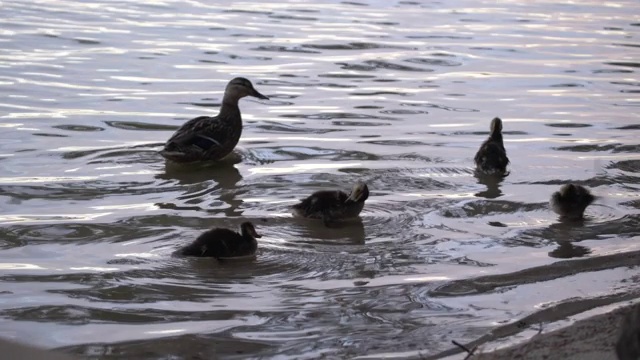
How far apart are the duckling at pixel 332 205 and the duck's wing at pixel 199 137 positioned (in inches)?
67.3

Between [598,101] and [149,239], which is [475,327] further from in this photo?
[598,101]

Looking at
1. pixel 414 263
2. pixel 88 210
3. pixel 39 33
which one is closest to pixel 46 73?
pixel 39 33

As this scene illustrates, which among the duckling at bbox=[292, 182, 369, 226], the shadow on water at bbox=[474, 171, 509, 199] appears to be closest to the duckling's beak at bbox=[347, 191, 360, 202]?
the duckling at bbox=[292, 182, 369, 226]

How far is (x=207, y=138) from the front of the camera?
8.97 metres

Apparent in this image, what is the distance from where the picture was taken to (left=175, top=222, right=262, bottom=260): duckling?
6.28 metres

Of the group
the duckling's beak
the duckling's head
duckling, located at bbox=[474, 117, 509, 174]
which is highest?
duckling, located at bbox=[474, 117, 509, 174]

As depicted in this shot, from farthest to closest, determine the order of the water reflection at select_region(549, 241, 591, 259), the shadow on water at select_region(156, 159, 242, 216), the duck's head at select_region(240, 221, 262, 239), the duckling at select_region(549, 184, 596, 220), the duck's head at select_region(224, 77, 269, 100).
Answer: the duck's head at select_region(224, 77, 269, 100) < the shadow on water at select_region(156, 159, 242, 216) < the duckling at select_region(549, 184, 596, 220) < the water reflection at select_region(549, 241, 591, 259) < the duck's head at select_region(240, 221, 262, 239)

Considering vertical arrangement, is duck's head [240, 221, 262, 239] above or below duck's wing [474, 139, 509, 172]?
below

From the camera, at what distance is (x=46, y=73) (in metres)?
11.8

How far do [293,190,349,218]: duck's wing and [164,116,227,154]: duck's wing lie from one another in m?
1.71

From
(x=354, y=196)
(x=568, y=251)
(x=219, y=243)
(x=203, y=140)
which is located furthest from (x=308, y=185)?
(x=568, y=251)

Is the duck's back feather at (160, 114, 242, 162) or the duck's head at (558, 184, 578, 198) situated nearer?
the duck's head at (558, 184, 578, 198)

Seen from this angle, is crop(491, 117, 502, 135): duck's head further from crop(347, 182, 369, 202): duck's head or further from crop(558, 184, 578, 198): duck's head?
crop(347, 182, 369, 202): duck's head

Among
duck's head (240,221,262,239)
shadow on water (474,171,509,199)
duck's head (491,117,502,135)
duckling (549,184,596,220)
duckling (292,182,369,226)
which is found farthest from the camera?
duck's head (491,117,502,135)
